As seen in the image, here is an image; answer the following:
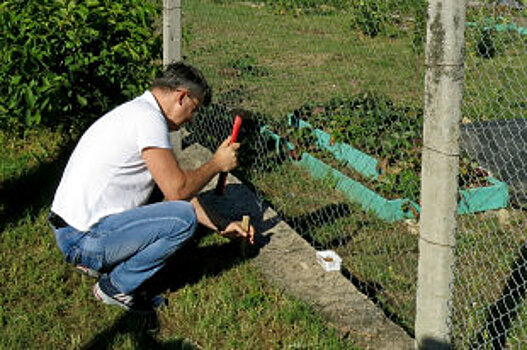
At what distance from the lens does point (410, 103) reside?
584cm

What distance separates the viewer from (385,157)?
5.24m

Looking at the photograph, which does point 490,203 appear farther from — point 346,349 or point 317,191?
point 346,349

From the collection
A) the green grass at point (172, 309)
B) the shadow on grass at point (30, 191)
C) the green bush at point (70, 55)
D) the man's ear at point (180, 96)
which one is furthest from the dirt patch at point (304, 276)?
the green bush at point (70, 55)

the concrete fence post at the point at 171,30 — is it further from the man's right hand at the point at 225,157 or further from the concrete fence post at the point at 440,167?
the concrete fence post at the point at 440,167

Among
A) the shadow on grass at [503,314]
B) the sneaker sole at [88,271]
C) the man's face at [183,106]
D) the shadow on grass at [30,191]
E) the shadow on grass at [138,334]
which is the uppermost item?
the man's face at [183,106]

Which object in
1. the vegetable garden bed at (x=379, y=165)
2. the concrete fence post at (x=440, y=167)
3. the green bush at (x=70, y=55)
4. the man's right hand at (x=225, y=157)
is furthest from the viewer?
the green bush at (x=70, y=55)

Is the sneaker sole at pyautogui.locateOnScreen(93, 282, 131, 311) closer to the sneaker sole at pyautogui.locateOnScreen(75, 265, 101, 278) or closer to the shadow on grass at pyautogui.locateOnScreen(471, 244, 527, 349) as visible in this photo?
the sneaker sole at pyautogui.locateOnScreen(75, 265, 101, 278)

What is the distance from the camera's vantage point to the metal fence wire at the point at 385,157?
364 cm

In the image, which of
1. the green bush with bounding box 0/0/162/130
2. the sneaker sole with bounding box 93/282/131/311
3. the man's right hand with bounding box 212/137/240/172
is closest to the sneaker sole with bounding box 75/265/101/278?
the sneaker sole with bounding box 93/282/131/311

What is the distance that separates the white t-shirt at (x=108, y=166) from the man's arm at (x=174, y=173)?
0.07m

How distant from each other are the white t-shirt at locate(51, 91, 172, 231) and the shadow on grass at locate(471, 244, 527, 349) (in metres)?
1.79

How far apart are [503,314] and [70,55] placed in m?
3.70

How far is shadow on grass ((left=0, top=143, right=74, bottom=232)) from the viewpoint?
4.62 meters

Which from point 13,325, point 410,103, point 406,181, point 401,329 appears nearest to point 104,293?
point 13,325
